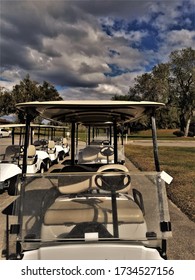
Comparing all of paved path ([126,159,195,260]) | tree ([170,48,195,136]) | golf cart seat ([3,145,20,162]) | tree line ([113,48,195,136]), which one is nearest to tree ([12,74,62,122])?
tree line ([113,48,195,136])

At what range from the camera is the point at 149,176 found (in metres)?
2.76

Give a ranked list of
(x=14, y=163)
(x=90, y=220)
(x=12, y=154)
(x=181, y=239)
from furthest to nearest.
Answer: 1. (x=12, y=154)
2. (x=14, y=163)
3. (x=181, y=239)
4. (x=90, y=220)

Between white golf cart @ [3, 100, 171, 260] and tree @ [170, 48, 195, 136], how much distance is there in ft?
133

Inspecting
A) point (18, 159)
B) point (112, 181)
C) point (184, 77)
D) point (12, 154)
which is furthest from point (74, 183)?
point (184, 77)

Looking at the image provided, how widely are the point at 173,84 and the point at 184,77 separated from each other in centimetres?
168

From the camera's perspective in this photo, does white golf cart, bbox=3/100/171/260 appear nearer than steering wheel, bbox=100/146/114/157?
Yes

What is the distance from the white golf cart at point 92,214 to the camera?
7.93 ft

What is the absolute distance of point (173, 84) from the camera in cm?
4278

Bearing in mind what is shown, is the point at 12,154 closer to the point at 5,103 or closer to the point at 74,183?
the point at 74,183

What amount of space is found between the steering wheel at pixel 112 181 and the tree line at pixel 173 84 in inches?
1525

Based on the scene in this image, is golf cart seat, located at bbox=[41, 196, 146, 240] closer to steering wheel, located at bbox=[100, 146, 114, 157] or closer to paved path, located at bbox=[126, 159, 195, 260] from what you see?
paved path, located at bbox=[126, 159, 195, 260]

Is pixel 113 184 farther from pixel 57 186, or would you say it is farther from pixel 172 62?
pixel 172 62

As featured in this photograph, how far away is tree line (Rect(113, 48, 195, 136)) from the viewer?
41.5m

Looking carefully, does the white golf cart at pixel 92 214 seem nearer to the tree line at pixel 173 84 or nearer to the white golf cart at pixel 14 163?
the white golf cart at pixel 14 163
